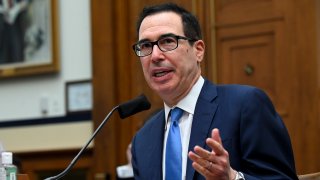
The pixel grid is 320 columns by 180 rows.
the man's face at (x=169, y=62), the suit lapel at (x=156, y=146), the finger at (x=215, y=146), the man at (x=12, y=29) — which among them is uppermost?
the man at (x=12, y=29)

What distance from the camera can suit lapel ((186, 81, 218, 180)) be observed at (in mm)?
2514

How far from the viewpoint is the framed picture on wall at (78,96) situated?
5586 mm

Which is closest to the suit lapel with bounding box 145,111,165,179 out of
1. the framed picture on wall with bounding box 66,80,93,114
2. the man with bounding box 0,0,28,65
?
the framed picture on wall with bounding box 66,80,93,114

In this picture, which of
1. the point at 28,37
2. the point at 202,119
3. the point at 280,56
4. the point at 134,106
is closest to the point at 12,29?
the point at 28,37

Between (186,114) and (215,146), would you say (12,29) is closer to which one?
(186,114)

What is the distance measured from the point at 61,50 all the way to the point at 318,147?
91.5 inches

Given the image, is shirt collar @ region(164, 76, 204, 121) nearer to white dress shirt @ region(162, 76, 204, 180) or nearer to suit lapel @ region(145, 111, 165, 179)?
white dress shirt @ region(162, 76, 204, 180)

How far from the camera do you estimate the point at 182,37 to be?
266 centimetres

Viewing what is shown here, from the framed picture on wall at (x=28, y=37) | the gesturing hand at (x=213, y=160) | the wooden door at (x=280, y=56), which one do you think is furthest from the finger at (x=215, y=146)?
the framed picture on wall at (x=28, y=37)

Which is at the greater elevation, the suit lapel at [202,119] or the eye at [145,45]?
the eye at [145,45]

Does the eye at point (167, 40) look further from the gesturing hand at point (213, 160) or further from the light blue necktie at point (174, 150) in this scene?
the gesturing hand at point (213, 160)

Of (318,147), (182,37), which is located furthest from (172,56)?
(318,147)

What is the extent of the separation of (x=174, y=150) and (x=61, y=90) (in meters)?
3.23

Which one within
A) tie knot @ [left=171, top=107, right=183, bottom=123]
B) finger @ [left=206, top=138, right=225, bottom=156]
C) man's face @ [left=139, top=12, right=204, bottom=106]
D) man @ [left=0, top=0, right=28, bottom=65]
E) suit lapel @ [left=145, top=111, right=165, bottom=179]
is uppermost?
man @ [left=0, top=0, right=28, bottom=65]
